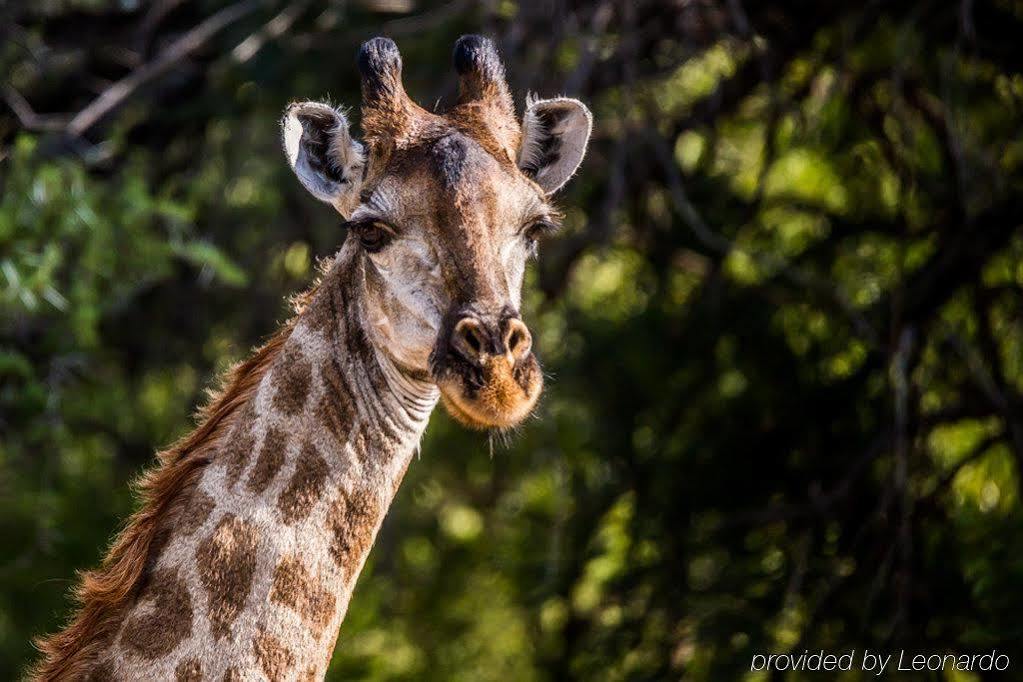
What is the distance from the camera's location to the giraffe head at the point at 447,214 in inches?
170

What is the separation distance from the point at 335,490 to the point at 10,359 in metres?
3.41

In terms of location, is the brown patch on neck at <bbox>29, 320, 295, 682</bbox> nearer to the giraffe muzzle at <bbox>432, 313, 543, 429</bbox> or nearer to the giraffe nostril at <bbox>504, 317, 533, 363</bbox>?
the giraffe muzzle at <bbox>432, 313, 543, 429</bbox>

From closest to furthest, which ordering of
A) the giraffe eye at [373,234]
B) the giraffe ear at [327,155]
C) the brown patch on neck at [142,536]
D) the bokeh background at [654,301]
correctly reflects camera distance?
the brown patch on neck at [142,536]
the giraffe eye at [373,234]
the giraffe ear at [327,155]
the bokeh background at [654,301]

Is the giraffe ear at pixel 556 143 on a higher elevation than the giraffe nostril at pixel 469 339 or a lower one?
lower

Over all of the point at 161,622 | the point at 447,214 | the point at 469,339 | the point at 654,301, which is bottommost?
the point at 654,301

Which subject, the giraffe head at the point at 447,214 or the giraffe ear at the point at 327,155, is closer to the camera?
the giraffe head at the point at 447,214

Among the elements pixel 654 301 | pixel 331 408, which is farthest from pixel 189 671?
pixel 654 301

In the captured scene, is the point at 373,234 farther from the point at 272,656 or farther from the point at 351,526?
the point at 272,656

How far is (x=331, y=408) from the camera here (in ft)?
15.4

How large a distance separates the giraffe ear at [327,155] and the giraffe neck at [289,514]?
24 centimetres

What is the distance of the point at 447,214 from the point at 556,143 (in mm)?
974

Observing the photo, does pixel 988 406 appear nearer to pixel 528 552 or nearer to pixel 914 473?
pixel 914 473

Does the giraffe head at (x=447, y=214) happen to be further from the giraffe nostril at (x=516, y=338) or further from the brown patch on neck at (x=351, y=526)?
the brown patch on neck at (x=351, y=526)

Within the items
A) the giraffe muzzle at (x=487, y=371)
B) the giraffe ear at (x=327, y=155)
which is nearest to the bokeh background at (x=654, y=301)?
the giraffe ear at (x=327, y=155)
